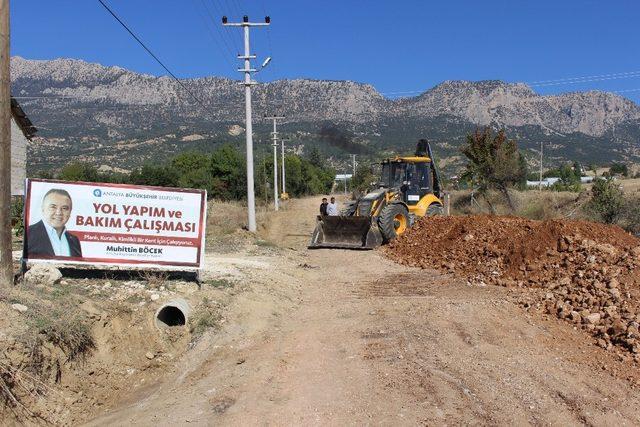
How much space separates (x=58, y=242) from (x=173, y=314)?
7.54ft

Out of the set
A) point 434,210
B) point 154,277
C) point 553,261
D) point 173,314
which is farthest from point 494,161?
point 173,314

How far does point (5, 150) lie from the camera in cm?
839

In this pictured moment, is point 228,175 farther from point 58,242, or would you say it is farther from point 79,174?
point 58,242

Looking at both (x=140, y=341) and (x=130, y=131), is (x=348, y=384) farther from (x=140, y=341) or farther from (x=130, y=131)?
(x=130, y=131)

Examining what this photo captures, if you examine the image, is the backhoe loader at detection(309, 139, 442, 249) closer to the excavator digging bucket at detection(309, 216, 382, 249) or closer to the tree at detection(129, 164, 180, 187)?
the excavator digging bucket at detection(309, 216, 382, 249)

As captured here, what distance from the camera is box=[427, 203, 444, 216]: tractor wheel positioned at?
21.2 meters

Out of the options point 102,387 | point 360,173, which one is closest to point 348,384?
point 102,387

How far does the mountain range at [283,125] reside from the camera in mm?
94125

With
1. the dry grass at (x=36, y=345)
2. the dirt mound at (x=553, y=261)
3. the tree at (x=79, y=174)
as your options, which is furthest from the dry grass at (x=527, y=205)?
the tree at (x=79, y=174)

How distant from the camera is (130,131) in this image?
130875 mm

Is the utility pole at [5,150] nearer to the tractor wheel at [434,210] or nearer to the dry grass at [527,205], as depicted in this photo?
the tractor wheel at [434,210]

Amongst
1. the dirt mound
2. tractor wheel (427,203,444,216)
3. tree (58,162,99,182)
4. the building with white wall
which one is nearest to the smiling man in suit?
the dirt mound

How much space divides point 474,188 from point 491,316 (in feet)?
104

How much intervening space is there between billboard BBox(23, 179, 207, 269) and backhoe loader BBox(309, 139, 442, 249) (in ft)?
29.4
